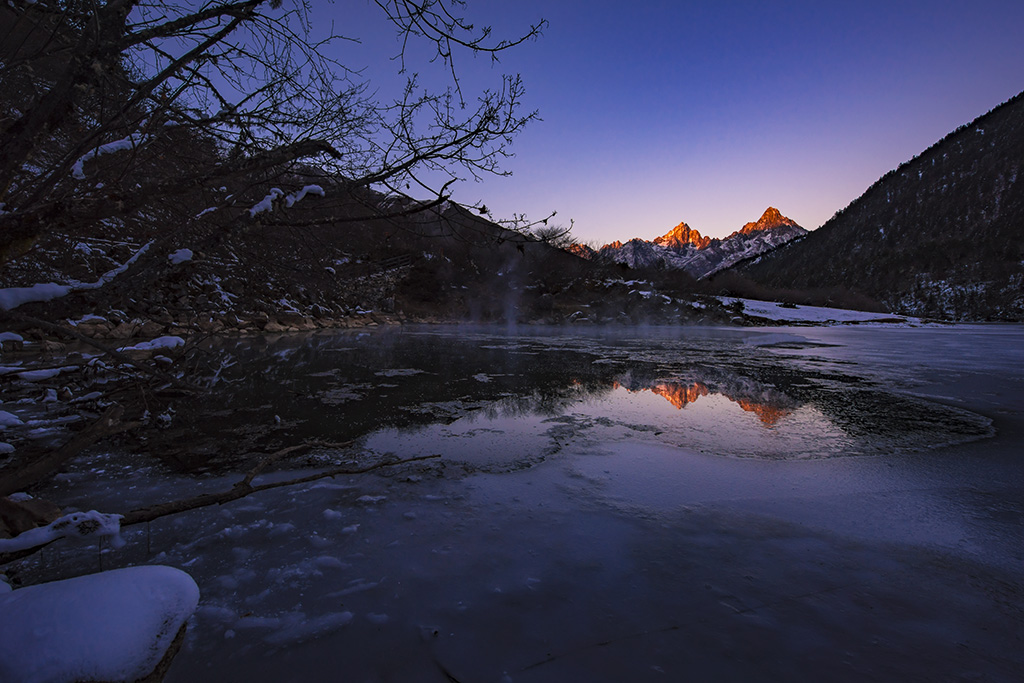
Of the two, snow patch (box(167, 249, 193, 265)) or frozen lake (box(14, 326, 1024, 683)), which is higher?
snow patch (box(167, 249, 193, 265))

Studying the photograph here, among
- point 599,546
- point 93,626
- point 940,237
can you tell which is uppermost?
point 940,237

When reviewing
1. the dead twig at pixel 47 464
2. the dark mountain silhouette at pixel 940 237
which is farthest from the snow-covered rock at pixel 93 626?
the dark mountain silhouette at pixel 940 237

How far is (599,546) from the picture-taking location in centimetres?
190

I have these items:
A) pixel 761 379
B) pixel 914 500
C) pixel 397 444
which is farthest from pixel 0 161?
pixel 761 379

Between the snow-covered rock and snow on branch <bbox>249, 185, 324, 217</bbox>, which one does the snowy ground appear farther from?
the snow-covered rock

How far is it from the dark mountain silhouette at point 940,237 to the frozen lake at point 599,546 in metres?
41.7

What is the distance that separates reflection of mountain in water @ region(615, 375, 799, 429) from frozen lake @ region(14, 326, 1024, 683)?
0.21 meters

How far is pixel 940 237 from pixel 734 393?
66234 mm

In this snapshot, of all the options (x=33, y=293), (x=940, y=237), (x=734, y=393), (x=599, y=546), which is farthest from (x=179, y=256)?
(x=940, y=237)

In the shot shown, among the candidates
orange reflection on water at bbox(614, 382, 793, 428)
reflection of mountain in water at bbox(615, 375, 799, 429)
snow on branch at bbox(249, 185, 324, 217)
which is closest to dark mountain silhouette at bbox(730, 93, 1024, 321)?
reflection of mountain in water at bbox(615, 375, 799, 429)

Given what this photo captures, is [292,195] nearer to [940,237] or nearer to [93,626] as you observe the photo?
[93,626]

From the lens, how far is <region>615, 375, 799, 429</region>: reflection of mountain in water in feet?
14.3

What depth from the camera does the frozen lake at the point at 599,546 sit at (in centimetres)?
129

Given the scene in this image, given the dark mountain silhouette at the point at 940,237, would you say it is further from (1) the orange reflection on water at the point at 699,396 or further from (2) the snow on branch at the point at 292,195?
(2) the snow on branch at the point at 292,195
